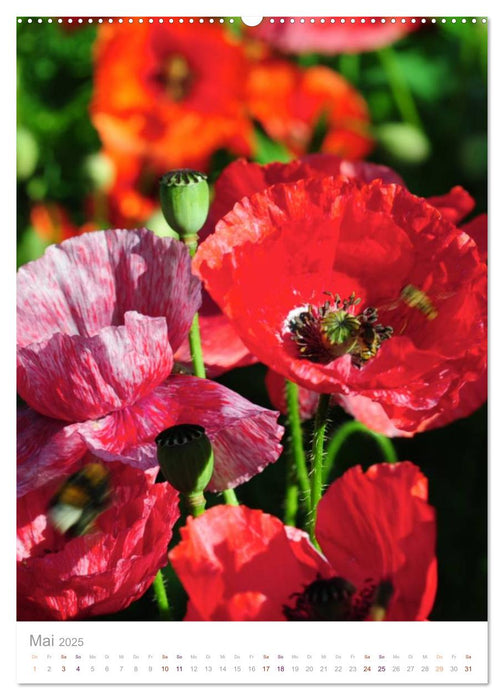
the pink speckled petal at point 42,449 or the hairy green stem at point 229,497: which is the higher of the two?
the pink speckled petal at point 42,449

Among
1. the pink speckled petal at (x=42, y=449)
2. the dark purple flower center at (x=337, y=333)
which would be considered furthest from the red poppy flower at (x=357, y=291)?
the pink speckled petal at (x=42, y=449)

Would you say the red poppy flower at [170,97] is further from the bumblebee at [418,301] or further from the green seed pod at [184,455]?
the green seed pod at [184,455]

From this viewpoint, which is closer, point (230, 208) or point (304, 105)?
point (230, 208)

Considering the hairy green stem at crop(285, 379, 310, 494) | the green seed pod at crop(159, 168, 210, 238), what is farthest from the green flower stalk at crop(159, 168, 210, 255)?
the hairy green stem at crop(285, 379, 310, 494)

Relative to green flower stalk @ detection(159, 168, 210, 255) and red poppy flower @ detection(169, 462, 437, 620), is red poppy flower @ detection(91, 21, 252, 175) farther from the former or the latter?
red poppy flower @ detection(169, 462, 437, 620)

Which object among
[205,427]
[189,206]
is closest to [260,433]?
[205,427]

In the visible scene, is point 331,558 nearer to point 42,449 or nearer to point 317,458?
point 317,458

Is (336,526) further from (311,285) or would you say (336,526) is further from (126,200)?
(126,200)

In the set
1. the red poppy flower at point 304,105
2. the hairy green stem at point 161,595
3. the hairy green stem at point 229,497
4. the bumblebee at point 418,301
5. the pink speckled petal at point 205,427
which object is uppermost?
the red poppy flower at point 304,105
